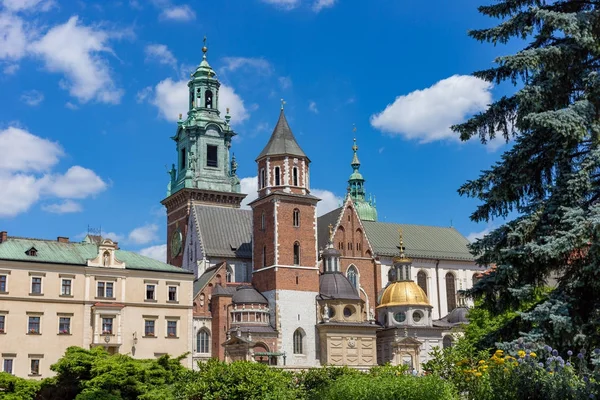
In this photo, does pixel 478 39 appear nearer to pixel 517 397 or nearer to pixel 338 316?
pixel 517 397

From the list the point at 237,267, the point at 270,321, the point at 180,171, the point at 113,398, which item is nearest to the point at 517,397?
the point at 113,398

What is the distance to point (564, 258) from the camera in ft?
48.2

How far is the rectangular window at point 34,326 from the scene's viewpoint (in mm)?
46625

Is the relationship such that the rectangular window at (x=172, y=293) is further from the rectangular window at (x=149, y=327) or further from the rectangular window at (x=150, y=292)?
the rectangular window at (x=149, y=327)

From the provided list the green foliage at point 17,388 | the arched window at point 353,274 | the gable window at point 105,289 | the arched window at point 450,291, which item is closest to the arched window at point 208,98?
the arched window at point 353,274

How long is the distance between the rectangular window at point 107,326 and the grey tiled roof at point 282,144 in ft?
65.9

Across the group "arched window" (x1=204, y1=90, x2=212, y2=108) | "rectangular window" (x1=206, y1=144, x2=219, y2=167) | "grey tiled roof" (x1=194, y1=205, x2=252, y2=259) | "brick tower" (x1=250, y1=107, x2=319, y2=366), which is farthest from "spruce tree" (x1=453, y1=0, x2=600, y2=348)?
"arched window" (x1=204, y1=90, x2=212, y2=108)

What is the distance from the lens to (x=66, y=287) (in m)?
48.4

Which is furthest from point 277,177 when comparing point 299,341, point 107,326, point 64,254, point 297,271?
point 107,326

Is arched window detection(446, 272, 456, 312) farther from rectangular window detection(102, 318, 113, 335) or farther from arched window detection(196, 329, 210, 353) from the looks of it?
rectangular window detection(102, 318, 113, 335)

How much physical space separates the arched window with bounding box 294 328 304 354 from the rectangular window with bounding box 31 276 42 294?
19401 mm

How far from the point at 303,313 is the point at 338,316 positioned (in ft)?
9.02

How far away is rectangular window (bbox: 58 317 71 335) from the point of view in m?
47.5

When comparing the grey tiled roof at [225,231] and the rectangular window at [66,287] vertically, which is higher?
the grey tiled roof at [225,231]
